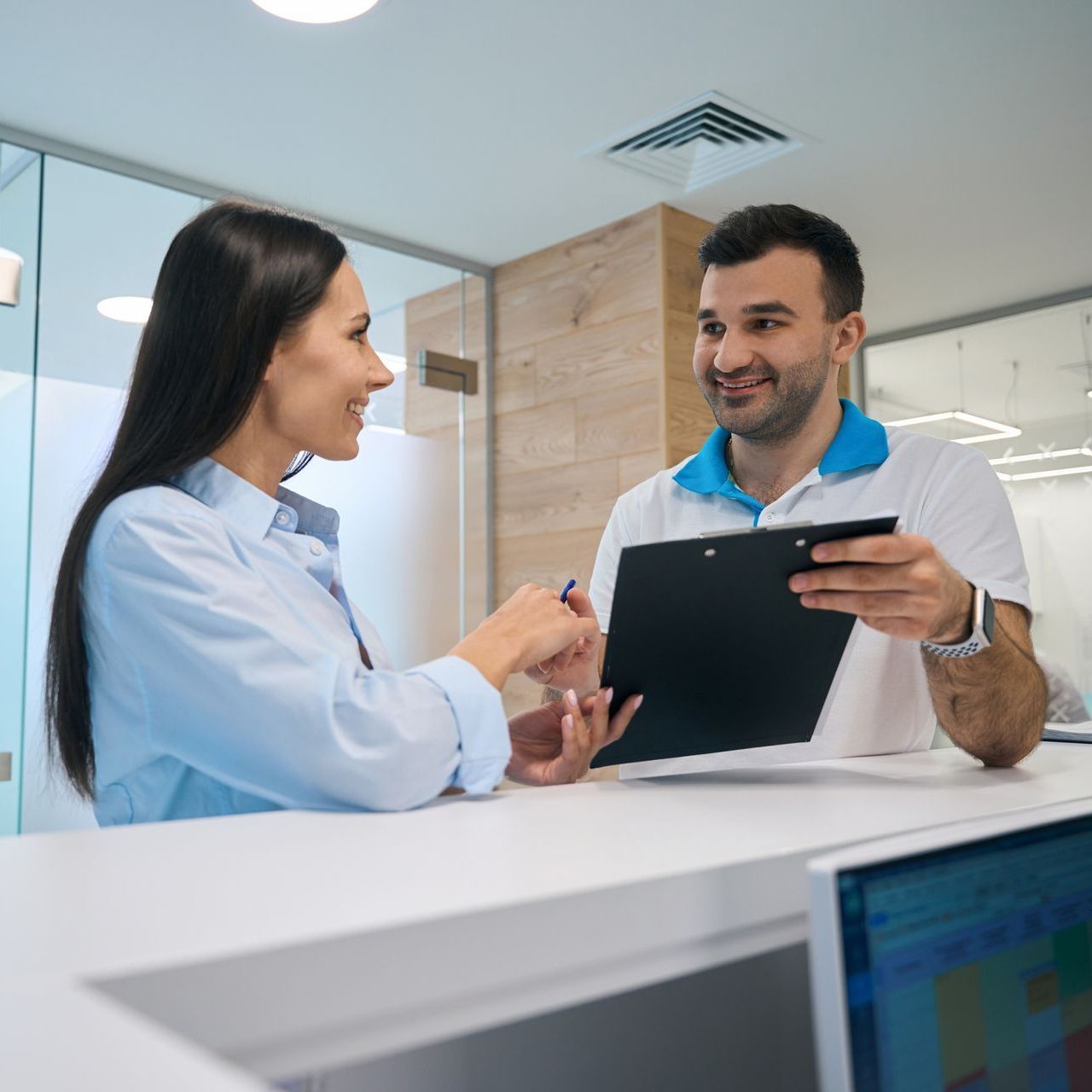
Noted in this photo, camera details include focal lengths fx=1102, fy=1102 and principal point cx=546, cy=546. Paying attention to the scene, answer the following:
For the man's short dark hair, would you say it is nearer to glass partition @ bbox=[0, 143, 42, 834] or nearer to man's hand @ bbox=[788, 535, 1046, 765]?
man's hand @ bbox=[788, 535, 1046, 765]

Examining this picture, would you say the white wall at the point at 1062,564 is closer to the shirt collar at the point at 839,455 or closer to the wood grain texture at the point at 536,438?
the wood grain texture at the point at 536,438

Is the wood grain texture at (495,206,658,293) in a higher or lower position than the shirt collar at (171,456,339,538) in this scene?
higher

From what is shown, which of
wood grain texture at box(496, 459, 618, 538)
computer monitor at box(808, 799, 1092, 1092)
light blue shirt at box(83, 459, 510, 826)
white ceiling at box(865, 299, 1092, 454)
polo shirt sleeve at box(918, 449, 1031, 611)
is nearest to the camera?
computer monitor at box(808, 799, 1092, 1092)

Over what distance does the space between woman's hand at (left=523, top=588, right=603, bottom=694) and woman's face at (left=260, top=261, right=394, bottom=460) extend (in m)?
0.30

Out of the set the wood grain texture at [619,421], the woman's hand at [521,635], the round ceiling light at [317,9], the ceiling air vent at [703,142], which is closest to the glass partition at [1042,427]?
the wood grain texture at [619,421]

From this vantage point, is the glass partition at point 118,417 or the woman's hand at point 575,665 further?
the glass partition at point 118,417

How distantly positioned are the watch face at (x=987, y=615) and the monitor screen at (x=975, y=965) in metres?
0.41

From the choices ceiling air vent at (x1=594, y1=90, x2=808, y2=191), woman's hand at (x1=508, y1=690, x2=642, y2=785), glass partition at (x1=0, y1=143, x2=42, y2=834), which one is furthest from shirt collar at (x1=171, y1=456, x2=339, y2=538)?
ceiling air vent at (x1=594, y1=90, x2=808, y2=191)

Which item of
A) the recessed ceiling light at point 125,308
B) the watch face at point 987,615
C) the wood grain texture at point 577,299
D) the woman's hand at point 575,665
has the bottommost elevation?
the woman's hand at point 575,665

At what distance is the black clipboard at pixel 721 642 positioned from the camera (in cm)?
84

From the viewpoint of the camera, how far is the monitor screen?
→ 0.50 m

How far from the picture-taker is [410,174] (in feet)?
10.6

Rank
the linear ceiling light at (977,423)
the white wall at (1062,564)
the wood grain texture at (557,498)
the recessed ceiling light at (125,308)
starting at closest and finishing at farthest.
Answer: the recessed ceiling light at (125,308) → the wood grain texture at (557,498) → the white wall at (1062,564) → the linear ceiling light at (977,423)

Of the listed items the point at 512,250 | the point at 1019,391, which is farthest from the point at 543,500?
the point at 1019,391
